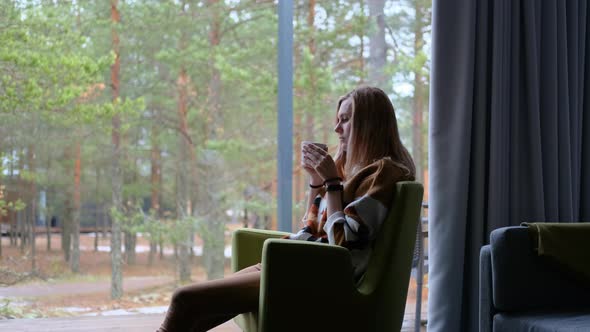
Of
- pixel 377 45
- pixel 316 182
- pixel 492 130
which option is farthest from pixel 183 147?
pixel 316 182

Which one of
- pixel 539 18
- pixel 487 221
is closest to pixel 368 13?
pixel 539 18

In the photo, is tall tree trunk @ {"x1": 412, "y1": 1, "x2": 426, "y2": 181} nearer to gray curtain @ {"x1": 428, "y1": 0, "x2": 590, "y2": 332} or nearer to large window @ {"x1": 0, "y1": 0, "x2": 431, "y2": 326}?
large window @ {"x1": 0, "y1": 0, "x2": 431, "y2": 326}

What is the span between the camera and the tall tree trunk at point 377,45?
524 cm

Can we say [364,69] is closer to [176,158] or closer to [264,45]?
[264,45]

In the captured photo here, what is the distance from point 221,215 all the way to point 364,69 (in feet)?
5.53

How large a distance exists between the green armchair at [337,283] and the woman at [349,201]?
50mm

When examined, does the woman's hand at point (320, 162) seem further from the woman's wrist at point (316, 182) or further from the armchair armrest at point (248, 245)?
the armchair armrest at point (248, 245)

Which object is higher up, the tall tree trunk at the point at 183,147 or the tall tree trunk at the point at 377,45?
the tall tree trunk at the point at 377,45

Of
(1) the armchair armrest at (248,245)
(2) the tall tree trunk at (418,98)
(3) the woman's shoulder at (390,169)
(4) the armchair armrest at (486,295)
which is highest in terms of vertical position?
(2) the tall tree trunk at (418,98)

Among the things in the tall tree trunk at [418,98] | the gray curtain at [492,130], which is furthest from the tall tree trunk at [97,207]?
the gray curtain at [492,130]

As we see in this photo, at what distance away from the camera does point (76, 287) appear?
4801 mm

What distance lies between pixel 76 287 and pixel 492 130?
131 inches

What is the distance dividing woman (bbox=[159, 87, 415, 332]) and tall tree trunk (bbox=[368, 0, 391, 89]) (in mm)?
3171

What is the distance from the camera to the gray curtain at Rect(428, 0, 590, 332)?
9.78 feet
